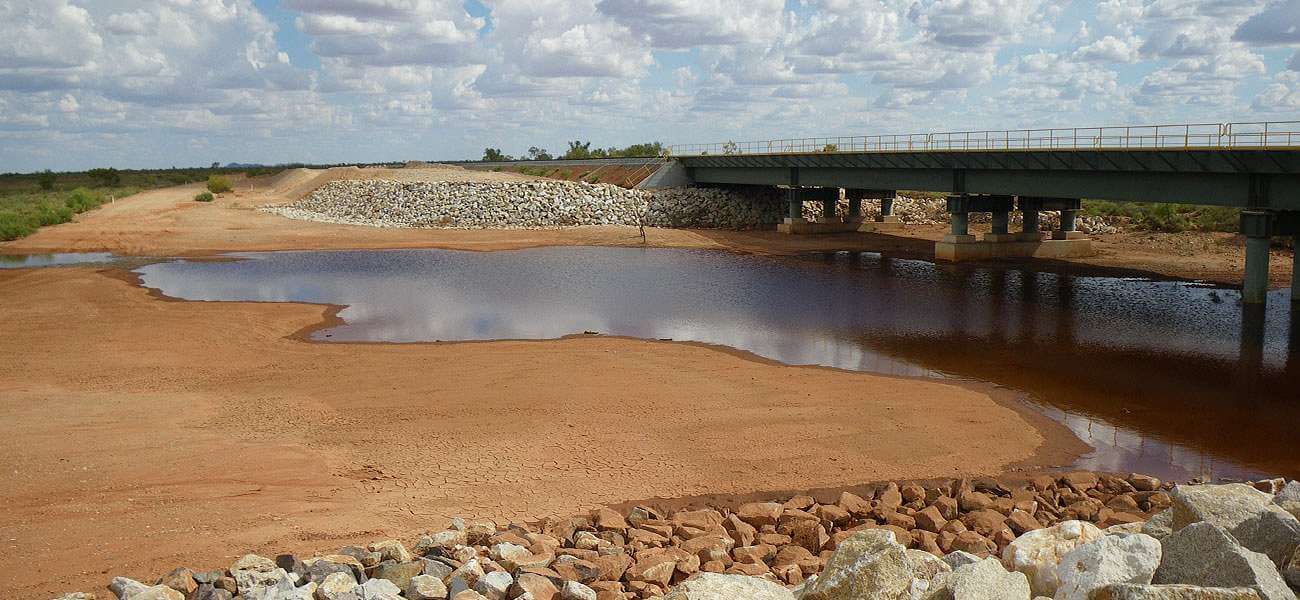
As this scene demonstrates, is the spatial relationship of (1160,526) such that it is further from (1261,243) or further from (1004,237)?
(1004,237)

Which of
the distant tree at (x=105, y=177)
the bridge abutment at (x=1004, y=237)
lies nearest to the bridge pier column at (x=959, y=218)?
the bridge abutment at (x=1004, y=237)

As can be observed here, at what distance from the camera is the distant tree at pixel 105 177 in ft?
421

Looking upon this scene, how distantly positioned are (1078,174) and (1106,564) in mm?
35779

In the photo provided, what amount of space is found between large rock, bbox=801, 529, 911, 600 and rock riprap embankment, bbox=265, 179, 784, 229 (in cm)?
5576

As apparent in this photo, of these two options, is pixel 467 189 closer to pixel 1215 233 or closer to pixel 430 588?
pixel 1215 233

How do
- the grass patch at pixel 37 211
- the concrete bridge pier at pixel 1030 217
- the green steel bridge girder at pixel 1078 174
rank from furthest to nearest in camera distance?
the grass patch at pixel 37 211, the concrete bridge pier at pixel 1030 217, the green steel bridge girder at pixel 1078 174

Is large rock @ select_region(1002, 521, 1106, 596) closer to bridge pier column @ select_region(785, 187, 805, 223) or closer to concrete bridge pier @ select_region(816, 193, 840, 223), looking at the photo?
bridge pier column @ select_region(785, 187, 805, 223)

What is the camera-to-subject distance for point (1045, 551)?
8.69 metres

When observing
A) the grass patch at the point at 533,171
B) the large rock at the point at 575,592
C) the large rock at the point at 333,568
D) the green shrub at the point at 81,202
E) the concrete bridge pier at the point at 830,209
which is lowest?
the large rock at the point at 575,592

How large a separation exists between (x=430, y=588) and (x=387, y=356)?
14652mm

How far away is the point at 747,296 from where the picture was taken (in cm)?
3528

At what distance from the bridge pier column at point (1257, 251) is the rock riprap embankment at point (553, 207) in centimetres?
3721

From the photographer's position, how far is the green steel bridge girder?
31391mm

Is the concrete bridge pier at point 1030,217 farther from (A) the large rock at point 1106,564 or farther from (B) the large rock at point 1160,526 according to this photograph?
(A) the large rock at point 1106,564
